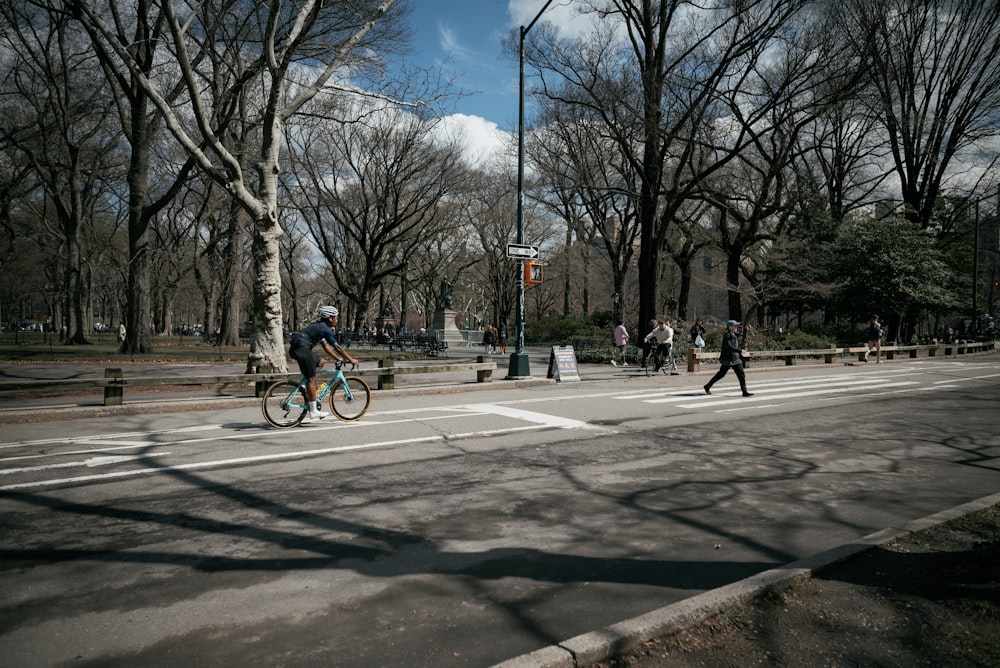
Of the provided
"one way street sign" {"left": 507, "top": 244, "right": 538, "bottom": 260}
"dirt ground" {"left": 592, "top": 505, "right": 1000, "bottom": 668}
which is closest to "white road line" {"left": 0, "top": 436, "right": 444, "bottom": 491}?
"dirt ground" {"left": 592, "top": 505, "right": 1000, "bottom": 668}

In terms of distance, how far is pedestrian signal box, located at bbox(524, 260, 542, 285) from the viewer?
16.5 m

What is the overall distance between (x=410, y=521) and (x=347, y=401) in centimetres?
531

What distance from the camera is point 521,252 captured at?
1638cm

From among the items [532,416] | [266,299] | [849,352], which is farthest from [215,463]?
[849,352]

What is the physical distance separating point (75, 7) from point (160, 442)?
1192 centimetres

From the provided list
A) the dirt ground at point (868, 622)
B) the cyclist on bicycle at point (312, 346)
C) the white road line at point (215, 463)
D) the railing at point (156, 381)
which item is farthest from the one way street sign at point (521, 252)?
the dirt ground at point (868, 622)

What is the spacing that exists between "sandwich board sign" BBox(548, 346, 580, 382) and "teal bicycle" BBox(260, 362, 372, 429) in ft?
26.0

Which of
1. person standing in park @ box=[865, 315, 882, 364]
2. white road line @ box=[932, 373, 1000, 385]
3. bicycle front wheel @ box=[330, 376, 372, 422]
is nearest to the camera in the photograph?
bicycle front wheel @ box=[330, 376, 372, 422]

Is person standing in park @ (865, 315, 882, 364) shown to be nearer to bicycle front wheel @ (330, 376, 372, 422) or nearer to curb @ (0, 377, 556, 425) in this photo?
curb @ (0, 377, 556, 425)

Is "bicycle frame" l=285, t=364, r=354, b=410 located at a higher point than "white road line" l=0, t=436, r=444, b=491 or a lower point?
higher

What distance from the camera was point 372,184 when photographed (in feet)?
106

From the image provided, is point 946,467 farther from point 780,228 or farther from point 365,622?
point 780,228

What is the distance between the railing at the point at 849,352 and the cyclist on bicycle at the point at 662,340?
106 centimetres

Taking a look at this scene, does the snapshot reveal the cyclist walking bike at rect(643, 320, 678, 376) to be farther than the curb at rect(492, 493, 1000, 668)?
Yes
